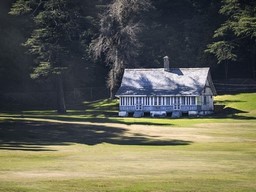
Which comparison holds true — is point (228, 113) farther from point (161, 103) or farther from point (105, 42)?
point (105, 42)

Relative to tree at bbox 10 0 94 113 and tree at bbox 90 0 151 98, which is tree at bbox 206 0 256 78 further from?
tree at bbox 10 0 94 113

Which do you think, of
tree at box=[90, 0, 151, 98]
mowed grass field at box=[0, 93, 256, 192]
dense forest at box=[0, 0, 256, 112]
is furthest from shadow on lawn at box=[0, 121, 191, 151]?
tree at box=[90, 0, 151, 98]

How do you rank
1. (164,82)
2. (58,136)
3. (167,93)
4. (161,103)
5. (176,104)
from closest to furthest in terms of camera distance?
(58,136), (176,104), (167,93), (161,103), (164,82)

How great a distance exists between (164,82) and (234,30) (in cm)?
1286

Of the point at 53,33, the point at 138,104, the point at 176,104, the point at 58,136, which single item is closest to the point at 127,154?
the point at 58,136

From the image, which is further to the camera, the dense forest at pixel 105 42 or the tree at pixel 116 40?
the tree at pixel 116 40

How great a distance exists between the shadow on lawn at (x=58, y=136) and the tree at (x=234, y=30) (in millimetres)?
31301

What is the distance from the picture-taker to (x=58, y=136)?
50250 mm

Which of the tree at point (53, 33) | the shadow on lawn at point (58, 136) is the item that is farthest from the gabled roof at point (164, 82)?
the shadow on lawn at point (58, 136)

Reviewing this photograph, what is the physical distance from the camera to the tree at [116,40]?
8538cm

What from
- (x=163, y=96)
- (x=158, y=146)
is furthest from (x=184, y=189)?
(x=163, y=96)

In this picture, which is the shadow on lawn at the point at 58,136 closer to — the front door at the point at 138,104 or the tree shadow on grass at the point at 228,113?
the tree shadow on grass at the point at 228,113

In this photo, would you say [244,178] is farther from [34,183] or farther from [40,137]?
[40,137]

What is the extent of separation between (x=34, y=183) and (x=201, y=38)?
72683 mm
